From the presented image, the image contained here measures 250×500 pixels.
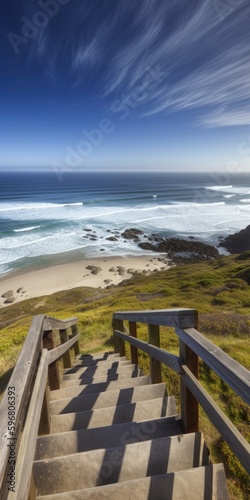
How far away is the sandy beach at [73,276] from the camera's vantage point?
23750mm

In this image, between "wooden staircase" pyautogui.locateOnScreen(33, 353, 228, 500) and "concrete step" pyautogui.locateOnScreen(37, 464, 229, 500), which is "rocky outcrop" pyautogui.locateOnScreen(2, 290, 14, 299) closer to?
"wooden staircase" pyautogui.locateOnScreen(33, 353, 228, 500)

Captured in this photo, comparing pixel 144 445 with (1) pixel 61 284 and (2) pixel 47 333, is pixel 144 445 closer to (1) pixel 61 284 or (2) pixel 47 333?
(2) pixel 47 333

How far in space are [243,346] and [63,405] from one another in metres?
5.20

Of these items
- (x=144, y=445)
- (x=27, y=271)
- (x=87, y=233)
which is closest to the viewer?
(x=144, y=445)

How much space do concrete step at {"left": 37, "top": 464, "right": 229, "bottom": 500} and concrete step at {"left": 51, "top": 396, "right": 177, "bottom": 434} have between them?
86cm

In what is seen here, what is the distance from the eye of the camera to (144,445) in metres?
2.07

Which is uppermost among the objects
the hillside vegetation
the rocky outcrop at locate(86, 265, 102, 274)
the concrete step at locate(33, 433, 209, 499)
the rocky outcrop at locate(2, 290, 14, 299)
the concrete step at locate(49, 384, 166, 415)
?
the concrete step at locate(33, 433, 209, 499)

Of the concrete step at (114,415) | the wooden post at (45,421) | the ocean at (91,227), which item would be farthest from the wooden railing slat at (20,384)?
the ocean at (91,227)

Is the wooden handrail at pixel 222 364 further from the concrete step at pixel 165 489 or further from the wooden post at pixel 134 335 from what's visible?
the wooden post at pixel 134 335

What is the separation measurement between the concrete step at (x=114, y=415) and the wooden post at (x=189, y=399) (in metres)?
0.43

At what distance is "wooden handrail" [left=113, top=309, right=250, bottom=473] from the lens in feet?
4.54

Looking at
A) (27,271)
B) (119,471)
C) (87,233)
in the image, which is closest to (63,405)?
(119,471)

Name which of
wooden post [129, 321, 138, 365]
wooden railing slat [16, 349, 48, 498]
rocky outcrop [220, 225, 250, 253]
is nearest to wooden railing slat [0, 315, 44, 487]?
wooden railing slat [16, 349, 48, 498]

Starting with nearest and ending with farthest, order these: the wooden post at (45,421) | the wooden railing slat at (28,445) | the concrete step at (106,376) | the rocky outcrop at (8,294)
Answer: the wooden railing slat at (28,445)
the wooden post at (45,421)
the concrete step at (106,376)
the rocky outcrop at (8,294)
